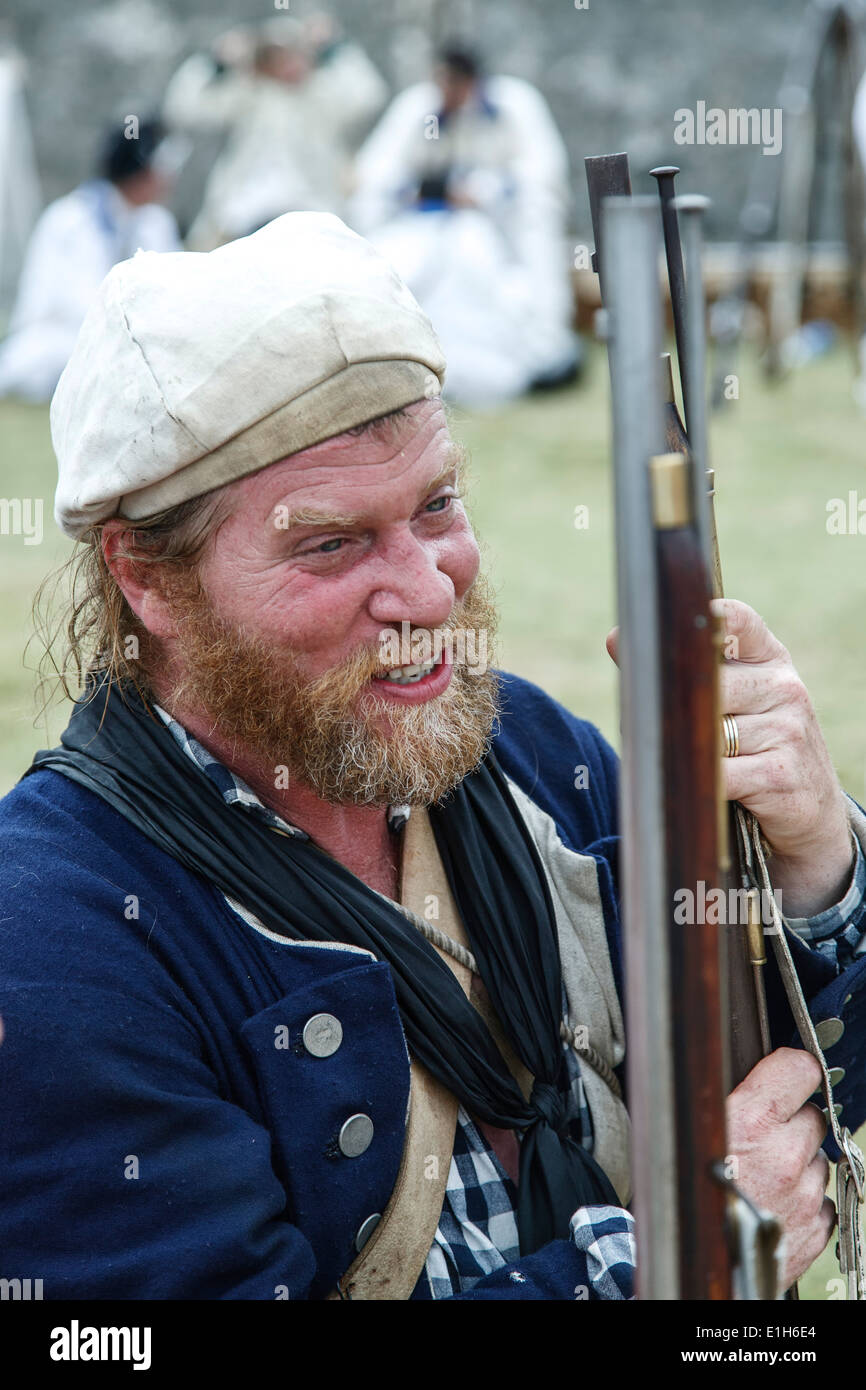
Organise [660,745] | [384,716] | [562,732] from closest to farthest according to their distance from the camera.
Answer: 1. [660,745]
2. [384,716]
3. [562,732]

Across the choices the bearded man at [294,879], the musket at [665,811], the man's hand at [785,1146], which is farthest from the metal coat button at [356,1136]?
the musket at [665,811]

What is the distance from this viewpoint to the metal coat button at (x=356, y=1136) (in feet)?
5.94

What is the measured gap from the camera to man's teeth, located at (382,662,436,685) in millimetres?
1968

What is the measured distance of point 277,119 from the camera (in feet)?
48.9

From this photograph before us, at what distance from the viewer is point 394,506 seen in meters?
1.91

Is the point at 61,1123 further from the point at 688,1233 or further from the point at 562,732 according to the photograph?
the point at 562,732

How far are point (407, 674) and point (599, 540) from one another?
698cm

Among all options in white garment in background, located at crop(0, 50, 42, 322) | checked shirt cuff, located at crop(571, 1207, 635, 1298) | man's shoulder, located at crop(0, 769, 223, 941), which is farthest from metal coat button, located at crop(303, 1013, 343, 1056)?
white garment in background, located at crop(0, 50, 42, 322)

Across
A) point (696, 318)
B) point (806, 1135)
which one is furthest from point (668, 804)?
point (806, 1135)

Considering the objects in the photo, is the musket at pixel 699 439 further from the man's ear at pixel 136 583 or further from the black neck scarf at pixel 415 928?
the man's ear at pixel 136 583

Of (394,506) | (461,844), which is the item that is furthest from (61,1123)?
(394,506)

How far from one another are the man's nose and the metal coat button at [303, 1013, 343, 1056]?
0.52 meters

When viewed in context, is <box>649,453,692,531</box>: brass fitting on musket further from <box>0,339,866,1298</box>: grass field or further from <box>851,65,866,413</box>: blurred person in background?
<box>851,65,866,413</box>: blurred person in background
